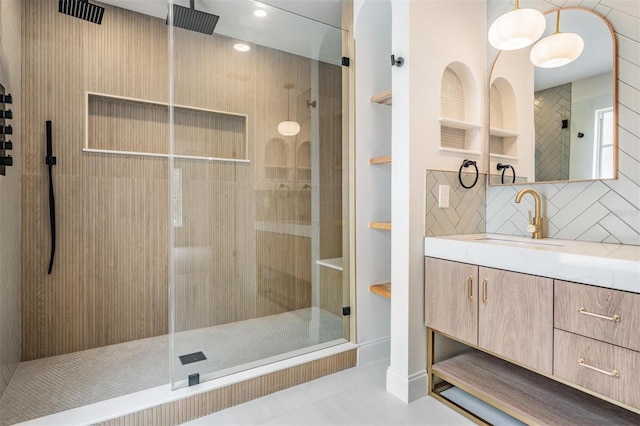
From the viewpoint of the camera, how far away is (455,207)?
2.23m

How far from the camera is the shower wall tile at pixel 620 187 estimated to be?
1.72 m

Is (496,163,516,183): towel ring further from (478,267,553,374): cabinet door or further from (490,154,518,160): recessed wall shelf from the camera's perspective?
(478,267,553,374): cabinet door

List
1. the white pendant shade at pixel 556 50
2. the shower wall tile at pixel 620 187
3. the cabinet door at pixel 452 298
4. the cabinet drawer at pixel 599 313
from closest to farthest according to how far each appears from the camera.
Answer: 1. the cabinet drawer at pixel 599 313
2. the shower wall tile at pixel 620 187
3. the cabinet door at pixel 452 298
4. the white pendant shade at pixel 556 50

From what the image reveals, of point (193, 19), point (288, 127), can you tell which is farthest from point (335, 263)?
point (193, 19)

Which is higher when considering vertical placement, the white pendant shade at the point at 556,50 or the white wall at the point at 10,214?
the white pendant shade at the point at 556,50

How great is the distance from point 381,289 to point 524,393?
994 mm

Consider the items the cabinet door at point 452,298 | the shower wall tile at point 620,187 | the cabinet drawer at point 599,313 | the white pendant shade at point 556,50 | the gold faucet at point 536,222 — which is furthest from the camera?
the gold faucet at point 536,222

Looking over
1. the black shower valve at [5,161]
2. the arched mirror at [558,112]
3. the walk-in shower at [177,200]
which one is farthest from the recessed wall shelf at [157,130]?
the arched mirror at [558,112]

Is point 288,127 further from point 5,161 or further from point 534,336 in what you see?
point 534,336

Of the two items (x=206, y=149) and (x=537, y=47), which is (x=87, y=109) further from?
(x=537, y=47)

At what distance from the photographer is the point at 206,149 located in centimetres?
206

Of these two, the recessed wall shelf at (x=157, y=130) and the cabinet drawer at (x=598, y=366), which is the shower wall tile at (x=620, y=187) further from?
the recessed wall shelf at (x=157, y=130)

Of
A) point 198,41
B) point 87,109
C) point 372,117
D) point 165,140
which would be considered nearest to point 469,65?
point 372,117

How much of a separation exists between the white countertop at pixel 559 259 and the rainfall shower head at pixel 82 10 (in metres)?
2.79
